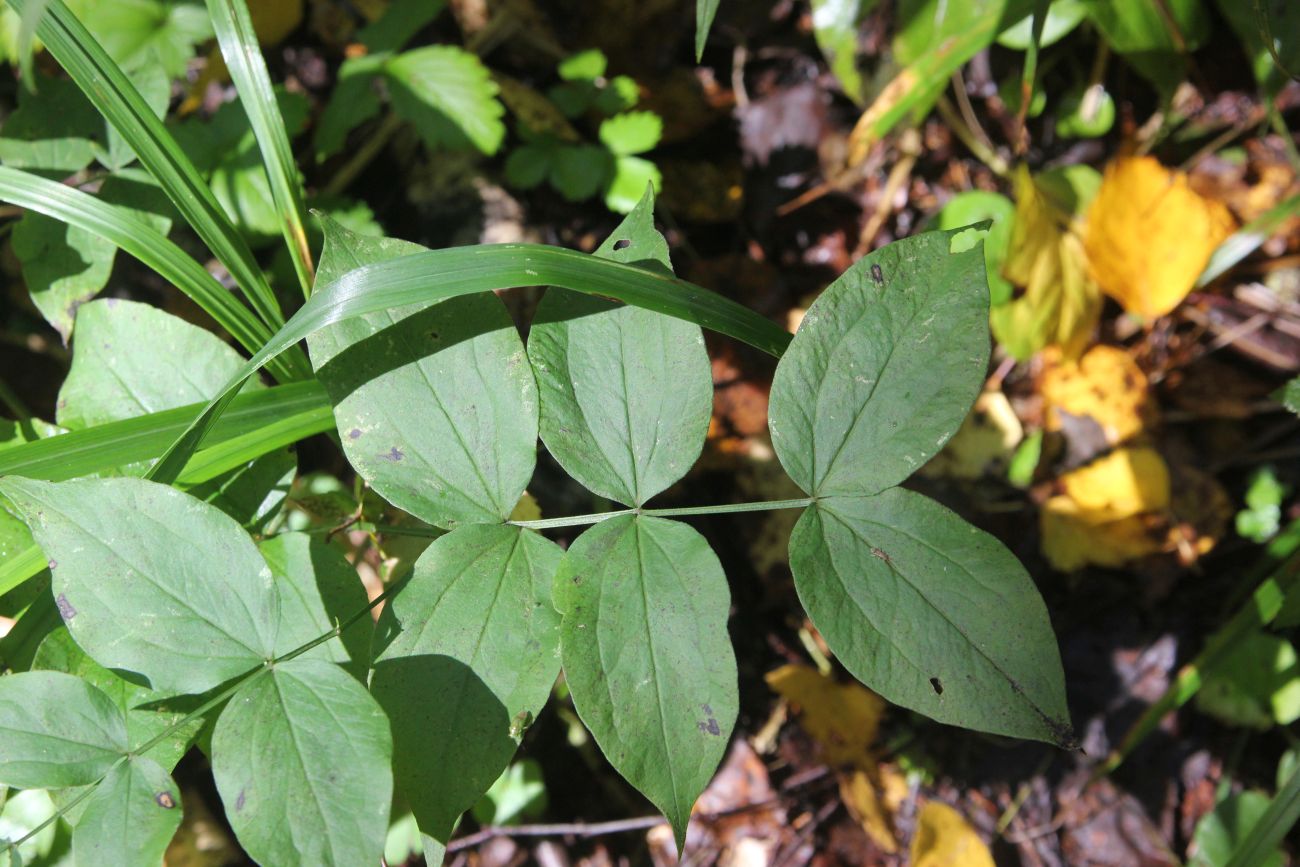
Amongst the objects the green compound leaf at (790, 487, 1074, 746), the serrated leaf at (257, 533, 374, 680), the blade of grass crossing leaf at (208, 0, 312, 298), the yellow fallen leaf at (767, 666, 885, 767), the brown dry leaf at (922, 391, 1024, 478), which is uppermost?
the blade of grass crossing leaf at (208, 0, 312, 298)

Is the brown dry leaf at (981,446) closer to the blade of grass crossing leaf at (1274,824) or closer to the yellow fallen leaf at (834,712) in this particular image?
the yellow fallen leaf at (834,712)

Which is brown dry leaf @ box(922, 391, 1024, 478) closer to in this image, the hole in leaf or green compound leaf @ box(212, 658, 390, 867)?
the hole in leaf

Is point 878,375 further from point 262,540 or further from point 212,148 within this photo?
point 212,148

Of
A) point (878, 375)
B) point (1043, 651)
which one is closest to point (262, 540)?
point (878, 375)

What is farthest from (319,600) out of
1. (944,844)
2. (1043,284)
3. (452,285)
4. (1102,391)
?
(1102,391)

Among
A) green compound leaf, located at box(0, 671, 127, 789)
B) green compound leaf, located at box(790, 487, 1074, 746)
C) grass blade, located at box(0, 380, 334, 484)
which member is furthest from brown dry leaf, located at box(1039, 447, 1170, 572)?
green compound leaf, located at box(0, 671, 127, 789)

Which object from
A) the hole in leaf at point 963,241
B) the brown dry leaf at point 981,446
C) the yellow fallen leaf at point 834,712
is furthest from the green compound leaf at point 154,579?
the brown dry leaf at point 981,446
